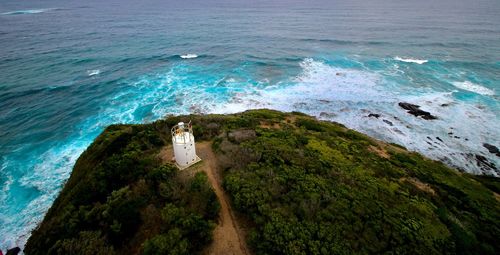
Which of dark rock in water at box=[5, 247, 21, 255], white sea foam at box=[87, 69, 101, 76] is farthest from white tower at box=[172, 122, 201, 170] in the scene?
white sea foam at box=[87, 69, 101, 76]

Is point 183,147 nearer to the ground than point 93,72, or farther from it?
farther from it

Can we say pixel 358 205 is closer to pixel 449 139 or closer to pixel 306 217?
pixel 306 217

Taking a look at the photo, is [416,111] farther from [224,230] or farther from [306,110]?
[224,230]

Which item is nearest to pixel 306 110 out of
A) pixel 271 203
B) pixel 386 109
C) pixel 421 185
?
pixel 386 109

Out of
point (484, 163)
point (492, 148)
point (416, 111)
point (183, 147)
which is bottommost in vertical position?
point (484, 163)

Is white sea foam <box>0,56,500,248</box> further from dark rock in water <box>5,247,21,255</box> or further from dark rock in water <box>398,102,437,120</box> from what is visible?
dark rock in water <box>398,102,437,120</box>

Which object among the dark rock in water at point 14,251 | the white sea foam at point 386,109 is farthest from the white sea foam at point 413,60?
the dark rock in water at point 14,251

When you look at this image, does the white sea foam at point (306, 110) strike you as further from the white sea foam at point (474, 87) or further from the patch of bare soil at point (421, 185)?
the patch of bare soil at point (421, 185)
